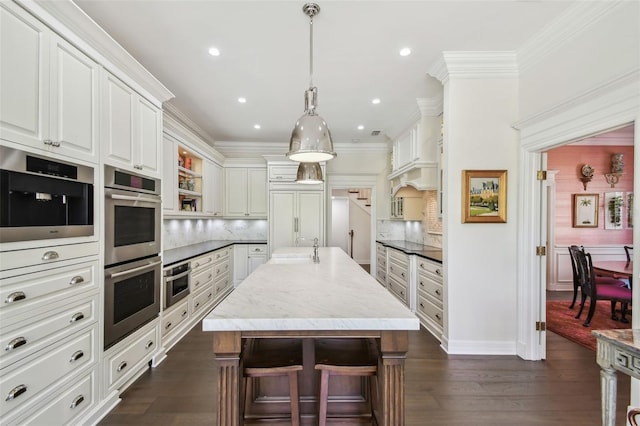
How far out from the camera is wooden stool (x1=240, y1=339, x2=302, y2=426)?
1415 millimetres

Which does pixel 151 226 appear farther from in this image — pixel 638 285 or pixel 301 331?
pixel 638 285

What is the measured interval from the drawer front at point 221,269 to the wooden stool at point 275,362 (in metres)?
3.12

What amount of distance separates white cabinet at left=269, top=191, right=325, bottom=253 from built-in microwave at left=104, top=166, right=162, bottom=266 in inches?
112

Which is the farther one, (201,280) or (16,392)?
(201,280)

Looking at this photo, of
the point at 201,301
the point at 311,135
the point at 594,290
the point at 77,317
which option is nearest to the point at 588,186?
the point at 594,290

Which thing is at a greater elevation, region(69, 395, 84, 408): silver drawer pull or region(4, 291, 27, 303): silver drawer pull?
region(4, 291, 27, 303): silver drawer pull

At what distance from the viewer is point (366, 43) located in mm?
2584

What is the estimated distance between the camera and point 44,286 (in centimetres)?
155

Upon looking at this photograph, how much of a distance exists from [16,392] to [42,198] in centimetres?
98

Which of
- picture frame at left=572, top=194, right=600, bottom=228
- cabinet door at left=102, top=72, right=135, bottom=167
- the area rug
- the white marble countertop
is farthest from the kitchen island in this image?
picture frame at left=572, top=194, right=600, bottom=228

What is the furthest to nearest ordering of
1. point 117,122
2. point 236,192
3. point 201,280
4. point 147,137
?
point 236,192
point 201,280
point 147,137
point 117,122

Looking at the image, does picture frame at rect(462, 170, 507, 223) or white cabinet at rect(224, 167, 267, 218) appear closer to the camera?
picture frame at rect(462, 170, 507, 223)

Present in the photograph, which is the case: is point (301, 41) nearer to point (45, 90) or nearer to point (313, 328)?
point (45, 90)

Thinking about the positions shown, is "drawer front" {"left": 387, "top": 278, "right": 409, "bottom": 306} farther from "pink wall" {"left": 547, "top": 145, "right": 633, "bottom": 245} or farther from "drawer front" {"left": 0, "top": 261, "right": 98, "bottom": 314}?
"drawer front" {"left": 0, "top": 261, "right": 98, "bottom": 314}
